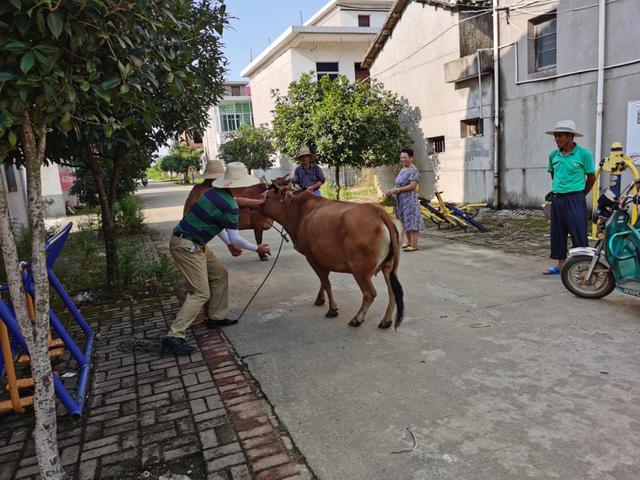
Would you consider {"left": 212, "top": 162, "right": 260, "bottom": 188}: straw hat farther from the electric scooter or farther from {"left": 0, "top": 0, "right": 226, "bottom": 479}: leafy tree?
the electric scooter

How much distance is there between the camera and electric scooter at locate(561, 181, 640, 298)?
4.61m

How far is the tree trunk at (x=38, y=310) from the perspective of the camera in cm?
236

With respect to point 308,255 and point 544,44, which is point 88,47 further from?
point 544,44

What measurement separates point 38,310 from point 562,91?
10.6 m

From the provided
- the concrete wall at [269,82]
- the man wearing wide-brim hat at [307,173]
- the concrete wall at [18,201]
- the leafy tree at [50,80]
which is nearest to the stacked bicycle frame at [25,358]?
the leafy tree at [50,80]

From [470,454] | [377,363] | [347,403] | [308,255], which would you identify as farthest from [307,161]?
[470,454]

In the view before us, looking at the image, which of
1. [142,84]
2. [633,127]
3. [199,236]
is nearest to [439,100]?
[633,127]

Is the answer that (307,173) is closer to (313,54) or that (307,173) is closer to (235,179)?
(235,179)

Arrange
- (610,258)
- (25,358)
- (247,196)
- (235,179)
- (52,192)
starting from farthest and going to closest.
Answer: (52,192) < (247,196) < (610,258) < (235,179) < (25,358)

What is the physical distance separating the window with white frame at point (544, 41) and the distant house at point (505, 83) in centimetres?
2

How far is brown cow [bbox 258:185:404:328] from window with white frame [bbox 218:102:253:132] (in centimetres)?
3792

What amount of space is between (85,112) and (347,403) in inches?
95.0

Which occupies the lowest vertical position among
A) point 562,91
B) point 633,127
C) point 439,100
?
point 633,127

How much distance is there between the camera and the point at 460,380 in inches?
138
